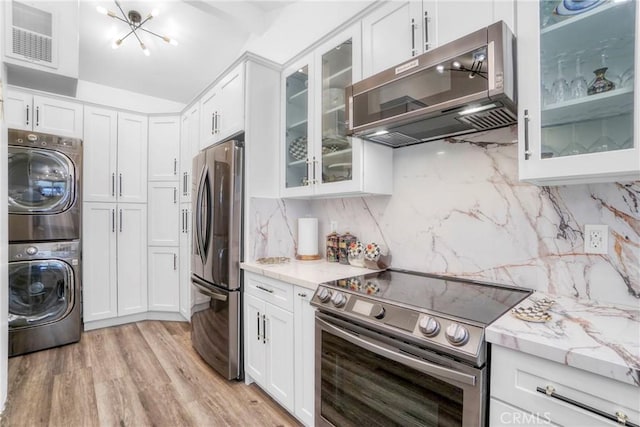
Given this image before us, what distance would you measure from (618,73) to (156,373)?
10.5 ft

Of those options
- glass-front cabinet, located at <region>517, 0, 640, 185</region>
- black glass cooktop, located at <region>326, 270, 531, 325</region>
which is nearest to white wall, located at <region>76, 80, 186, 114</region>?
black glass cooktop, located at <region>326, 270, 531, 325</region>

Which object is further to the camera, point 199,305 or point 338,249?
point 199,305

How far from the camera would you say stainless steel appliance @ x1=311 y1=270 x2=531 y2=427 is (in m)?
1.03

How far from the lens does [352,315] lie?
1.38 metres

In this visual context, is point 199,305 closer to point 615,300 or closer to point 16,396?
point 16,396

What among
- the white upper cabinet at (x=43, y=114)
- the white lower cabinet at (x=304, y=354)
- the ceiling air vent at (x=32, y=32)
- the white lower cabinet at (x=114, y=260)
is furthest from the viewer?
the white lower cabinet at (x=114, y=260)

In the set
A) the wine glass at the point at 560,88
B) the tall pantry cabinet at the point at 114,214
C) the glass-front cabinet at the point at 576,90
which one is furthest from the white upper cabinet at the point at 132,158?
the wine glass at the point at 560,88

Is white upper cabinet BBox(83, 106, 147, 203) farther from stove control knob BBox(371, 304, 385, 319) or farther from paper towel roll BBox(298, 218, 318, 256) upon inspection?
stove control knob BBox(371, 304, 385, 319)

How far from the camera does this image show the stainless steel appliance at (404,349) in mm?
1031

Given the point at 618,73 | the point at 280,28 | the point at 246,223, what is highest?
the point at 280,28

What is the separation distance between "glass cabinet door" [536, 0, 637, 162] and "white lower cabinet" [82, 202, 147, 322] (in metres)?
3.78

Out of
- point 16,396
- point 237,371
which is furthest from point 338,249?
point 16,396

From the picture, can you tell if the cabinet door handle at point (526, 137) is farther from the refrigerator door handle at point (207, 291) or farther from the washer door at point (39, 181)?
the washer door at point (39, 181)

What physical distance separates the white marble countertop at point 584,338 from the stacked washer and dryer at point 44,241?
3547 mm
